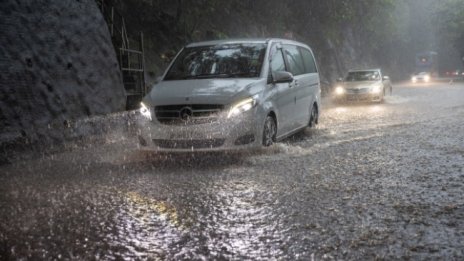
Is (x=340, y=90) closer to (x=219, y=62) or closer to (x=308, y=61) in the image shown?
(x=308, y=61)

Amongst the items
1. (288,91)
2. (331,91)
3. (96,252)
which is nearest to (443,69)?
(331,91)

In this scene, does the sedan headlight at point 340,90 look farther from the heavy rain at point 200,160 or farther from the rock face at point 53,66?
the rock face at point 53,66

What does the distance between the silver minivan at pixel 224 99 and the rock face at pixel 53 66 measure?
255 centimetres

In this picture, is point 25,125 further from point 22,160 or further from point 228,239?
point 228,239

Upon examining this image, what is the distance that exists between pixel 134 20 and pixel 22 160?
11.0 meters

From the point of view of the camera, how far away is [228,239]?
169 inches

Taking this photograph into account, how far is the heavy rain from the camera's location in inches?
169

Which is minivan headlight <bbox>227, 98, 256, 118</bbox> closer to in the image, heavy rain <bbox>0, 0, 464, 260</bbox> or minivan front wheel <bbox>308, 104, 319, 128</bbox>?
heavy rain <bbox>0, 0, 464, 260</bbox>

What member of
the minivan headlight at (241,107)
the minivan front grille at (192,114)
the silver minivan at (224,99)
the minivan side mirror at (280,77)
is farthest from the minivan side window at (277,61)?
the minivan front grille at (192,114)

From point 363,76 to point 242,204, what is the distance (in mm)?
19580

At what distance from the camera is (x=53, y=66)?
1048 cm

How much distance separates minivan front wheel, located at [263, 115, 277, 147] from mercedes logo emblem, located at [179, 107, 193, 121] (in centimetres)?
129

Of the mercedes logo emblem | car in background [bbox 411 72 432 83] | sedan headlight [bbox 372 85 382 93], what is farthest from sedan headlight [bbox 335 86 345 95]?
car in background [bbox 411 72 432 83]

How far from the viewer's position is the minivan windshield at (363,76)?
77.3 feet
